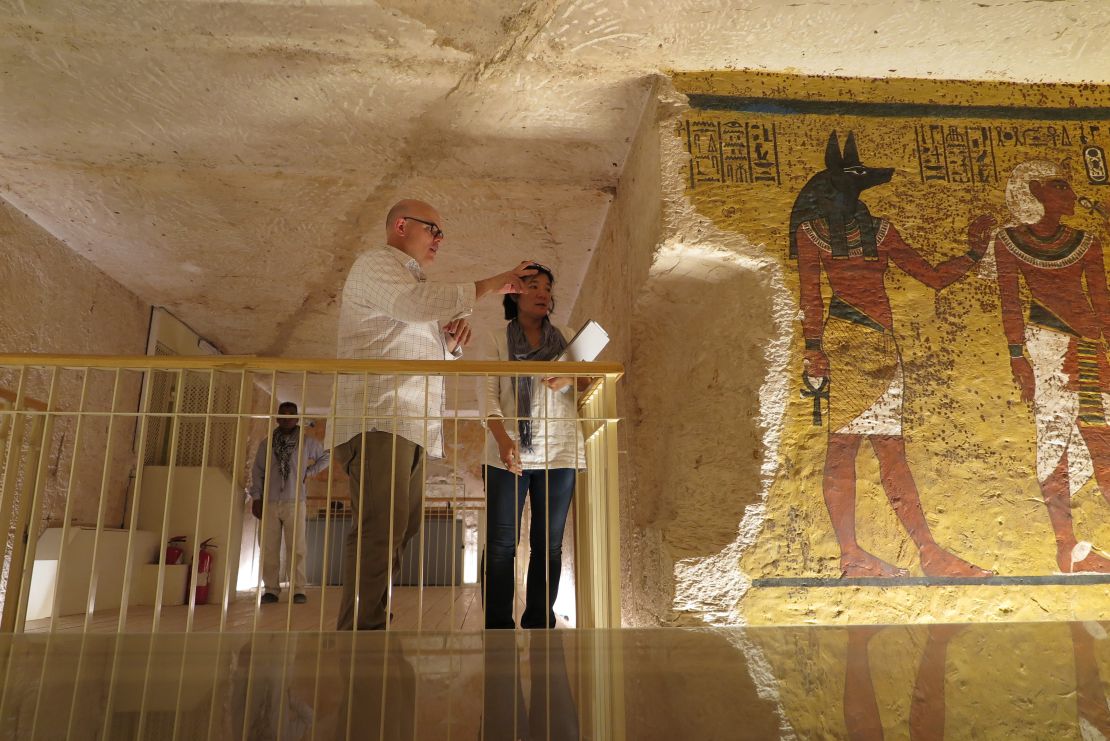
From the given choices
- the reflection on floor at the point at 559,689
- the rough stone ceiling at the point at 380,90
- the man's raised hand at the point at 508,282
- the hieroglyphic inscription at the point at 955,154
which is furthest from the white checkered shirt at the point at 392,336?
the hieroglyphic inscription at the point at 955,154

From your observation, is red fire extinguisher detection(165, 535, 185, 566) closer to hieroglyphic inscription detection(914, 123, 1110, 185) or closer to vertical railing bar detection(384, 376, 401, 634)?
vertical railing bar detection(384, 376, 401, 634)

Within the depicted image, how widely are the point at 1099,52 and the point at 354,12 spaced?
3.22 meters

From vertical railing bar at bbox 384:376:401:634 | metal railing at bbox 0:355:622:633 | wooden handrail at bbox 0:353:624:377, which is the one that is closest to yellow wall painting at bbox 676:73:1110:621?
metal railing at bbox 0:355:622:633

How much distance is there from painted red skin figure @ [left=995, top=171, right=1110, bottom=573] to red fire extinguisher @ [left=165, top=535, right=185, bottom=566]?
6064 mm

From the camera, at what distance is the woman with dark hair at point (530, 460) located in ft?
8.55

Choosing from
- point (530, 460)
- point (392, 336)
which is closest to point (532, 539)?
point (530, 460)

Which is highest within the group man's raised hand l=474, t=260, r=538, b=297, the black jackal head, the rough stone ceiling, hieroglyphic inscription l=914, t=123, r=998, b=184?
the rough stone ceiling

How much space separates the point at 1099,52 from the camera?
10.7 ft

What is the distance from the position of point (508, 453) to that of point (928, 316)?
6.11ft

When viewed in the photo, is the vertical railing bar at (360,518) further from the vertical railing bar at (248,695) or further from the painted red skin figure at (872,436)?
the painted red skin figure at (872,436)

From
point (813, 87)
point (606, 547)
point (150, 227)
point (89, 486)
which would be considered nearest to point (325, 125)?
point (150, 227)

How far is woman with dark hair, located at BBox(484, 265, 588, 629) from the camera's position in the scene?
8.55ft

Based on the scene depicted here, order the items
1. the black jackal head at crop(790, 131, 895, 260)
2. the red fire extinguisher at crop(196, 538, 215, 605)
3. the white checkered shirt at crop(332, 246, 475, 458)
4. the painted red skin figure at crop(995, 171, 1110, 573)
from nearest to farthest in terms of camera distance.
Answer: the white checkered shirt at crop(332, 246, 475, 458), the painted red skin figure at crop(995, 171, 1110, 573), the black jackal head at crop(790, 131, 895, 260), the red fire extinguisher at crop(196, 538, 215, 605)

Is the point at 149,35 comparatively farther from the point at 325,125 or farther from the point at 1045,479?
the point at 1045,479
